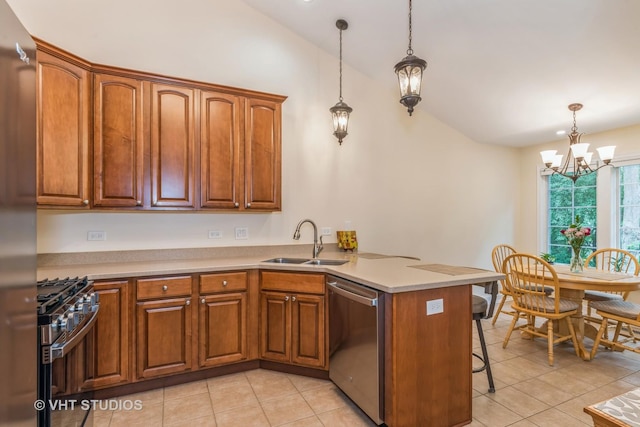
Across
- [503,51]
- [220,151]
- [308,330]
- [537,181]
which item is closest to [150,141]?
[220,151]

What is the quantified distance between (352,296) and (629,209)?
405 cm

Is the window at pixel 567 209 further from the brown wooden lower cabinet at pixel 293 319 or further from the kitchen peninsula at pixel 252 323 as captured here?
the brown wooden lower cabinet at pixel 293 319

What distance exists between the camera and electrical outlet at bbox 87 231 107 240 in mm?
2719

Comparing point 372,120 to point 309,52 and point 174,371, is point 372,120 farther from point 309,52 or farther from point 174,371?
point 174,371

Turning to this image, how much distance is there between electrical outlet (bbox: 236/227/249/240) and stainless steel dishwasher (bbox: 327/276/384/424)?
3.90 ft

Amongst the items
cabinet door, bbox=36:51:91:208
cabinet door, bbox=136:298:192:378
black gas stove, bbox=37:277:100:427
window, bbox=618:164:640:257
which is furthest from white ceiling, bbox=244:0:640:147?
black gas stove, bbox=37:277:100:427

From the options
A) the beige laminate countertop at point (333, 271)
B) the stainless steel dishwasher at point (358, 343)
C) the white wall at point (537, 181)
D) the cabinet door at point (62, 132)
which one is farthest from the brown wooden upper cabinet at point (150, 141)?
the white wall at point (537, 181)

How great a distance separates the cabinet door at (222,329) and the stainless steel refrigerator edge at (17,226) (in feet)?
4.59

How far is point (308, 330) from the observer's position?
259cm

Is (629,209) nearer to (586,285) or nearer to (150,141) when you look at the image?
(586,285)

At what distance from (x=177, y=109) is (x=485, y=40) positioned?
284cm

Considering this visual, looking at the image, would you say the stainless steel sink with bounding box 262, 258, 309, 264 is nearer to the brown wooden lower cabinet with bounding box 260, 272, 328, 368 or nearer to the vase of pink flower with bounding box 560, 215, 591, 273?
the brown wooden lower cabinet with bounding box 260, 272, 328, 368

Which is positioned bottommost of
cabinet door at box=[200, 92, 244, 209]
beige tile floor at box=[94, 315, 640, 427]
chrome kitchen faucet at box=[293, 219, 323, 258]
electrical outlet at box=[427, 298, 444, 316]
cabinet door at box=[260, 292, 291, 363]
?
beige tile floor at box=[94, 315, 640, 427]

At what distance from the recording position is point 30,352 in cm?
113
